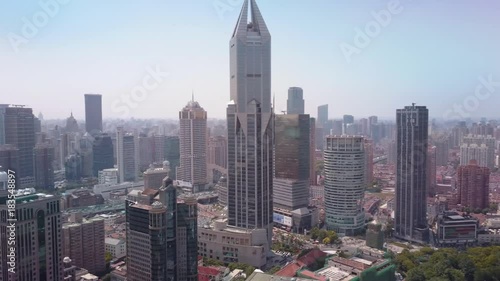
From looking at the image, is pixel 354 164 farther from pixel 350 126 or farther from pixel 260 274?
pixel 350 126

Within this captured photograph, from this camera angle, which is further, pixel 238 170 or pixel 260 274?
pixel 238 170

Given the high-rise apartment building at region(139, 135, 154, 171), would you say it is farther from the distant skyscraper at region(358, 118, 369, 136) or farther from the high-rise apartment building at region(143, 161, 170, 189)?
the distant skyscraper at region(358, 118, 369, 136)

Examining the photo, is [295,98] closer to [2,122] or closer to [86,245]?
[2,122]

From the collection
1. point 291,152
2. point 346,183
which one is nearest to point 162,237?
point 346,183

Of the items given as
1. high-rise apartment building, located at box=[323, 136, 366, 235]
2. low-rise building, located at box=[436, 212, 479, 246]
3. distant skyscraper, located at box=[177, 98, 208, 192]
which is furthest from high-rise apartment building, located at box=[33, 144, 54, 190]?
low-rise building, located at box=[436, 212, 479, 246]

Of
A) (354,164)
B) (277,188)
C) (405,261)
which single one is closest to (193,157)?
(277,188)

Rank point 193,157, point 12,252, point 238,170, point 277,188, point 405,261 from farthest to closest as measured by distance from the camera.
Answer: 1. point 193,157
2. point 277,188
3. point 238,170
4. point 405,261
5. point 12,252
